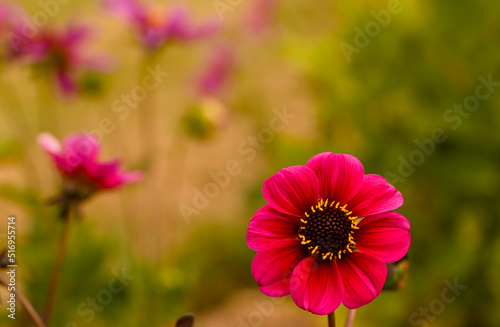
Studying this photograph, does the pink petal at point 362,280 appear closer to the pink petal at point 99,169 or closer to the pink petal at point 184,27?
the pink petal at point 99,169

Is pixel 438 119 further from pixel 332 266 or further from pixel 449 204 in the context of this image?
pixel 332 266

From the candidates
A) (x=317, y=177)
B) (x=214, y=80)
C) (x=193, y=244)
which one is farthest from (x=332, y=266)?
(x=193, y=244)

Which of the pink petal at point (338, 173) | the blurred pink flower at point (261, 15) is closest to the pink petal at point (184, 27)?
the pink petal at point (338, 173)

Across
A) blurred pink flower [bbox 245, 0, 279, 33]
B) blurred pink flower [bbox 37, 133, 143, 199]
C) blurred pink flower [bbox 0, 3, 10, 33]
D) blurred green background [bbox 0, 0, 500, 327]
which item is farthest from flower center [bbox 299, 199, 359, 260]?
blurred pink flower [bbox 245, 0, 279, 33]

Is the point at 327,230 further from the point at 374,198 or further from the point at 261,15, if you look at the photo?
the point at 261,15

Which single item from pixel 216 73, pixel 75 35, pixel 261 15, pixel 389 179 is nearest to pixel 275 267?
pixel 75 35
